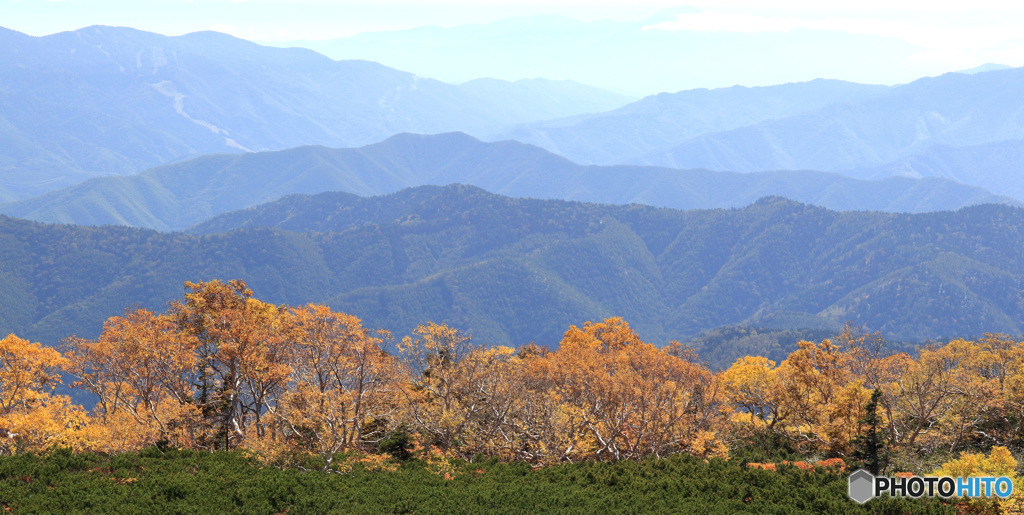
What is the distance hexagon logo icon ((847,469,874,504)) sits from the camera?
42.4 meters

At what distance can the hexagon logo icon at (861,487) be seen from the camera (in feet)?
139

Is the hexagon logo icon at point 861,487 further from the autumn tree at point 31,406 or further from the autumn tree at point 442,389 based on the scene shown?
the autumn tree at point 31,406

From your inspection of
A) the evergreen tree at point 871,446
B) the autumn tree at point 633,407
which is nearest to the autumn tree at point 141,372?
the autumn tree at point 633,407

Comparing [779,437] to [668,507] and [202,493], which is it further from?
[202,493]

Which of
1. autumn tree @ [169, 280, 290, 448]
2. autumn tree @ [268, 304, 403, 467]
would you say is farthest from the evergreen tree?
autumn tree @ [169, 280, 290, 448]

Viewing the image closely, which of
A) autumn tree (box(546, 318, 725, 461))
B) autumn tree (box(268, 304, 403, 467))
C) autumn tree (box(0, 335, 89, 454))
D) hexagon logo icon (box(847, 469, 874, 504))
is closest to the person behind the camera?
hexagon logo icon (box(847, 469, 874, 504))

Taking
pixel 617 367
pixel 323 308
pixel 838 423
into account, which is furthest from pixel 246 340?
pixel 838 423

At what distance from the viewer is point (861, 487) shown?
43.3 meters

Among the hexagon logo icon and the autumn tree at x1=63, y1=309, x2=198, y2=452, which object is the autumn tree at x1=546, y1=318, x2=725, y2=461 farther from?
the autumn tree at x1=63, y1=309, x2=198, y2=452

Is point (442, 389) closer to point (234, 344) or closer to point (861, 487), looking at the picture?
point (234, 344)

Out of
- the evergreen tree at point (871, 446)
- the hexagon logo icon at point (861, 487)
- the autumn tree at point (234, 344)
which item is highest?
the autumn tree at point (234, 344)

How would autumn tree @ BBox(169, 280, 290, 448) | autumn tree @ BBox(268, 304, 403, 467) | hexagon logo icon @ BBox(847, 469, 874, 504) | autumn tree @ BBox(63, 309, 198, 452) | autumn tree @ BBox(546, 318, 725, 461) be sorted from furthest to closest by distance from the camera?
autumn tree @ BBox(546, 318, 725, 461), autumn tree @ BBox(169, 280, 290, 448), autumn tree @ BBox(63, 309, 198, 452), autumn tree @ BBox(268, 304, 403, 467), hexagon logo icon @ BBox(847, 469, 874, 504)

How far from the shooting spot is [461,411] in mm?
56750

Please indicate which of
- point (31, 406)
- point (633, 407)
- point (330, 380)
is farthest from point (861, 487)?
point (31, 406)
